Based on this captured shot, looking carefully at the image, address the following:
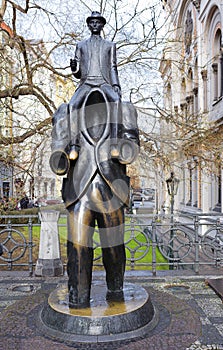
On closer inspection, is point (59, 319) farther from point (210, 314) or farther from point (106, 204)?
point (210, 314)

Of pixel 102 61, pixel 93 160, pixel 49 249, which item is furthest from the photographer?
pixel 49 249

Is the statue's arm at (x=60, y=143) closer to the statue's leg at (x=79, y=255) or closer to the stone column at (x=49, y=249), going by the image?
the statue's leg at (x=79, y=255)

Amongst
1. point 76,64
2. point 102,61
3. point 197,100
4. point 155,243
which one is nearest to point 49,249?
point 155,243

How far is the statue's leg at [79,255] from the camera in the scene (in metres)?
3.64

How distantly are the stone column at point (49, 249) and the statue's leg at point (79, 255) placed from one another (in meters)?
3.72

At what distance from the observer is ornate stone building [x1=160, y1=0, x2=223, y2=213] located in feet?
37.9

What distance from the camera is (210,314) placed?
455cm

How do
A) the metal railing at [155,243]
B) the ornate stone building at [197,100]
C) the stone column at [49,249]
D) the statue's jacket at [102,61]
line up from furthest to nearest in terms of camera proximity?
the ornate stone building at [197,100] < the metal railing at [155,243] < the stone column at [49,249] < the statue's jacket at [102,61]

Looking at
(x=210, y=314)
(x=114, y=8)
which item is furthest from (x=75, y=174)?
(x=114, y=8)

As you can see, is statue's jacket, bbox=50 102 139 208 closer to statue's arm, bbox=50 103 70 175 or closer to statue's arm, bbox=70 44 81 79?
statue's arm, bbox=50 103 70 175

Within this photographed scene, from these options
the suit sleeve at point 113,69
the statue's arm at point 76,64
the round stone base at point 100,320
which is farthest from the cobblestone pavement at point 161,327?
the statue's arm at point 76,64

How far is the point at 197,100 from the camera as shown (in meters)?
21.2

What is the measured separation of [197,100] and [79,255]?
19042mm

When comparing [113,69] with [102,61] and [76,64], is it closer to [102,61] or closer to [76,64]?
[102,61]
